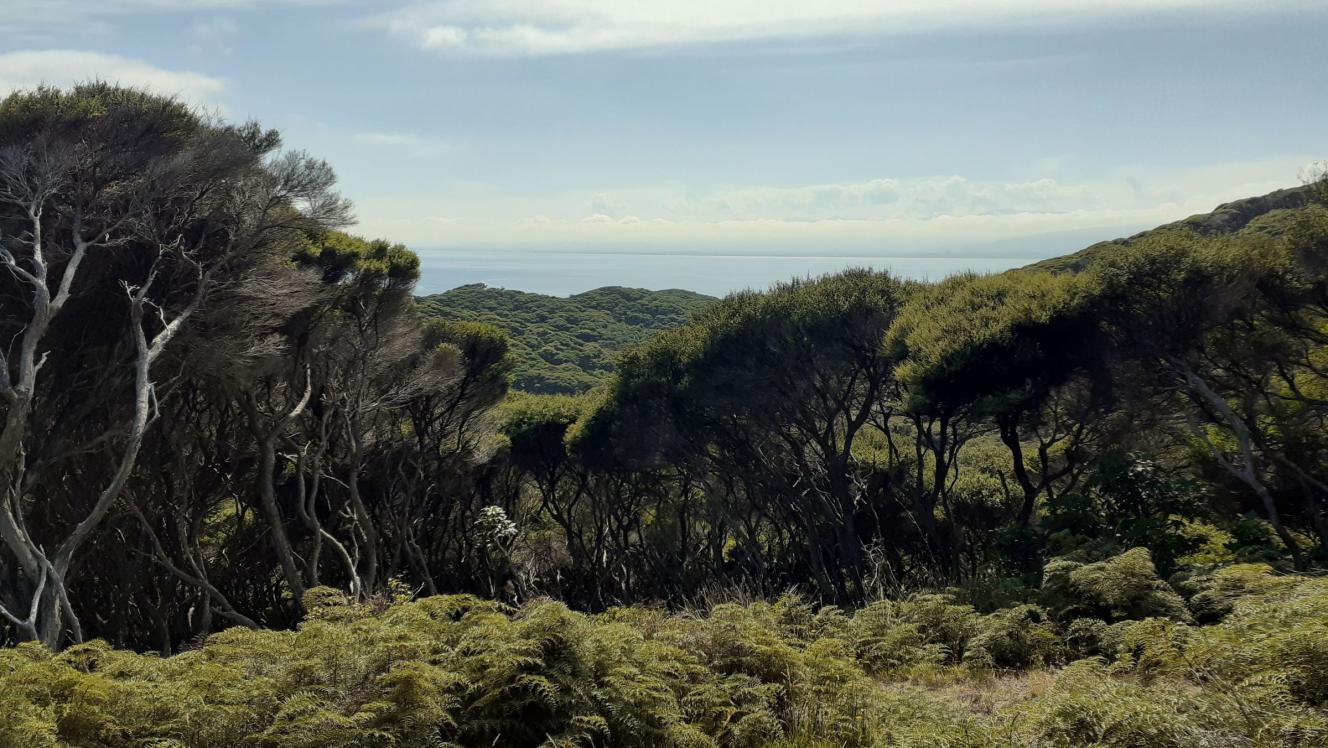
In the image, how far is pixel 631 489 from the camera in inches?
762

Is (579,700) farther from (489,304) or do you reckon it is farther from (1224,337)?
(489,304)

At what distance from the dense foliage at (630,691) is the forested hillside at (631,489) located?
0.09 ft

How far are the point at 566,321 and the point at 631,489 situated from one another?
3636 centimetres

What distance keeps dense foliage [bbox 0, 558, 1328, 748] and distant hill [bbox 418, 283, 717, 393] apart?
2811cm

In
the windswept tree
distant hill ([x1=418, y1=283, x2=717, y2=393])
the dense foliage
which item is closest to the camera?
the dense foliage

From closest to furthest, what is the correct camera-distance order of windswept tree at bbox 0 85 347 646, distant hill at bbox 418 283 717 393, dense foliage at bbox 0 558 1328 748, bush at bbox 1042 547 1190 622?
1. dense foliage at bbox 0 558 1328 748
2. bush at bbox 1042 547 1190 622
3. windswept tree at bbox 0 85 347 646
4. distant hill at bbox 418 283 717 393

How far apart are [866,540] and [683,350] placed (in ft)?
18.7

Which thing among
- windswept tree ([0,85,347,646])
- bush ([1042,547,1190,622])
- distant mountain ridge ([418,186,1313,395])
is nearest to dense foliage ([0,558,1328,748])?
bush ([1042,547,1190,622])

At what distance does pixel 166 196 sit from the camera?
10.3 m

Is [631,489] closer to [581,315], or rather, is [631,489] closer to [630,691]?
[630,691]

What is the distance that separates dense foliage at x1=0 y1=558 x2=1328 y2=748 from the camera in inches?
152

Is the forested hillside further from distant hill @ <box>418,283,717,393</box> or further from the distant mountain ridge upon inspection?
distant hill @ <box>418,283,717,393</box>

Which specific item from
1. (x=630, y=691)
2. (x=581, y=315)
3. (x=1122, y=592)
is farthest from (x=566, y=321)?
(x=630, y=691)

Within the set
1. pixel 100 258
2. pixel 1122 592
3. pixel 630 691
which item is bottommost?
pixel 1122 592
